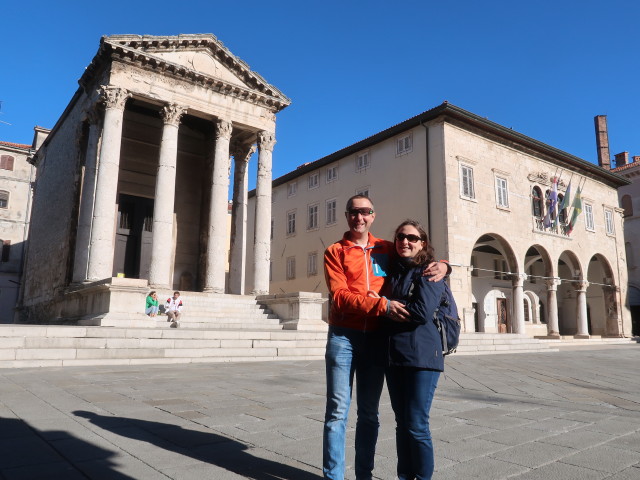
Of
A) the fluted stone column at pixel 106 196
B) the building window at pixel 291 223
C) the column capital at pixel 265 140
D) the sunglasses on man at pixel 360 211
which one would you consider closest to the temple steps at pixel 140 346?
the fluted stone column at pixel 106 196

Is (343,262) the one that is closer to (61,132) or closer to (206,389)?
(206,389)

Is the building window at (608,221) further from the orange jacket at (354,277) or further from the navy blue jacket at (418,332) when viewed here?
the navy blue jacket at (418,332)

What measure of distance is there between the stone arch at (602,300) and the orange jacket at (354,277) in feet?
111

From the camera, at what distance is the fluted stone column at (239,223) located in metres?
20.9

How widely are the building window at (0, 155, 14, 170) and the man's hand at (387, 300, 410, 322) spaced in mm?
44060

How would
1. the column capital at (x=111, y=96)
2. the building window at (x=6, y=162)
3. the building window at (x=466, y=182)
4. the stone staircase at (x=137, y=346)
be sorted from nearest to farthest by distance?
the stone staircase at (x=137, y=346)
the column capital at (x=111, y=96)
the building window at (x=466, y=182)
the building window at (x=6, y=162)

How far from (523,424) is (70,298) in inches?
666

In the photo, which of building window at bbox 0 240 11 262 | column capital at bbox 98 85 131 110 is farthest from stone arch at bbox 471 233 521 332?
building window at bbox 0 240 11 262

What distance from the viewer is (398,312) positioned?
2605 mm

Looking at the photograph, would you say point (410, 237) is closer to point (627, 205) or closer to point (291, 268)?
point (291, 268)

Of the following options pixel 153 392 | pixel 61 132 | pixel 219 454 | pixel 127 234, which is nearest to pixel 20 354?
pixel 153 392

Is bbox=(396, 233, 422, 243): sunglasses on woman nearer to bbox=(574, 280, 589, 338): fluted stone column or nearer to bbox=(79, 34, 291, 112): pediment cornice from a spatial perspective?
bbox=(79, 34, 291, 112): pediment cornice

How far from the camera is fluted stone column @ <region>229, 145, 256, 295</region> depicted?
822 inches

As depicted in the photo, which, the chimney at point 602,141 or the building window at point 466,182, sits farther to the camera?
the chimney at point 602,141
